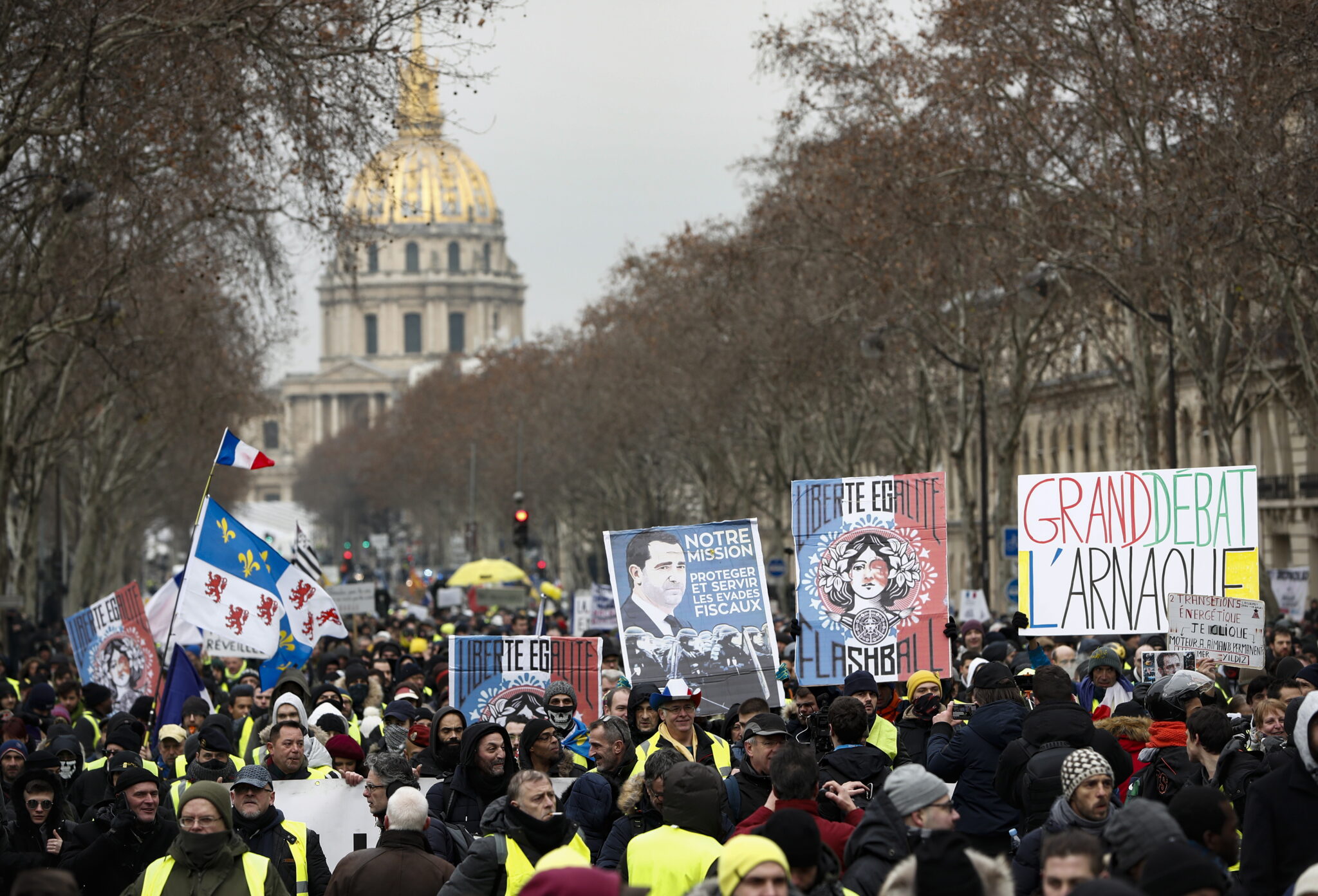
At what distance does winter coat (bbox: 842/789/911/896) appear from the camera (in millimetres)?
6148

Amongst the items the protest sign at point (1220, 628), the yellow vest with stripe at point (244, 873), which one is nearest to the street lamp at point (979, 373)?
the protest sign at point (1220, 628)

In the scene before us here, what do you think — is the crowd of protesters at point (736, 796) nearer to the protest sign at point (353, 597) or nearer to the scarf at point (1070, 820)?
the scarf at point (1070, 820)

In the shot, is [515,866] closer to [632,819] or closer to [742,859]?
[632,819]

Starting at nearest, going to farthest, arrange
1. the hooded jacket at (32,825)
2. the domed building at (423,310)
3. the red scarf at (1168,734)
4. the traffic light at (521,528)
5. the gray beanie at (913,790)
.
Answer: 1. the gray beanie at (913,790)
2. the hooded jacket at (32,825)
3. the red scarf at (1168,734)
4. the traffic light at (521,528)
5. the domed building at (423,310)

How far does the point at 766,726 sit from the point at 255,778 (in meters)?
1.82

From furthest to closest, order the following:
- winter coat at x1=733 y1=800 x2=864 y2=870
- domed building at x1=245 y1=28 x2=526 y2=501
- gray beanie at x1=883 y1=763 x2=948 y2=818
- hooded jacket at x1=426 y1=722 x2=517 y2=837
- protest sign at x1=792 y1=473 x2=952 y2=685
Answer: domed building at x1=245 y1=28 x2=526 y2=501, protest sign at x1=792 y1=473 x2=952 y2=685, hooded jacket at x1=426 y1=722 x2=517 y2=837, winter coat at x1=733 y1=800 x2=864 y2=870, gray beanie at x1=883 y1=763 x2=948 y2=818

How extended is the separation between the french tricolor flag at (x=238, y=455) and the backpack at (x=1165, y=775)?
6919 millimetres

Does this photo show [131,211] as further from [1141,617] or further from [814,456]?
[814,456]

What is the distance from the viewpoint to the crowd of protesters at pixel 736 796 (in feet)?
18.1

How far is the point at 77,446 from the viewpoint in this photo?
46.8 meters

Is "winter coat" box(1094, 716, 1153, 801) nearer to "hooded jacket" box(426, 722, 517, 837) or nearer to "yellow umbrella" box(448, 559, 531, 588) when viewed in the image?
"hooded jacket" box(426, 722, 517, 837)

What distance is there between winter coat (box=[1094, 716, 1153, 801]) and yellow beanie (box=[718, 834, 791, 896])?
11.7ft

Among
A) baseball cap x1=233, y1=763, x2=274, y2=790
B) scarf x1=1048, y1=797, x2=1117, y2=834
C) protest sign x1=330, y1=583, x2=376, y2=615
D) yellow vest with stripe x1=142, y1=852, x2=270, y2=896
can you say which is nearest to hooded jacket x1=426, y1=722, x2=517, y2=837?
baseball cap x1=233, y1=763, x2=274, y2=790

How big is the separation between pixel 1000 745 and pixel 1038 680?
426mm
